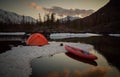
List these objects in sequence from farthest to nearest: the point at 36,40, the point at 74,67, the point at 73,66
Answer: the point at 36,40
the point at 73,66
the point at 74,67

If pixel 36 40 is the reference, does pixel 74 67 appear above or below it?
below

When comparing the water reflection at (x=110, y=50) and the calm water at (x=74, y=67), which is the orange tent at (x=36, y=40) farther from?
the water reflection at (x=110, y=50)

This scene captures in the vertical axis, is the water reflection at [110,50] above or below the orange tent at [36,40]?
below

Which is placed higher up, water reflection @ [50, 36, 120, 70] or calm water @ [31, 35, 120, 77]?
water reflection @ [50, 36, 120, 70]

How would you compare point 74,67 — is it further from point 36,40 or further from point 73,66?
point 36,40

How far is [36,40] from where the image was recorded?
70.6ft

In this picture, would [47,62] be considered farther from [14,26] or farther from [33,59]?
[14,26]

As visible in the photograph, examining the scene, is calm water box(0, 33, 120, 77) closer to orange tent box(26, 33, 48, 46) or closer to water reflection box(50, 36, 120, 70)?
water reflection box(50, 36, 120, 70)

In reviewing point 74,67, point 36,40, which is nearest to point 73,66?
point 74,67

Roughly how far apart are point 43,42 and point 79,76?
45.5ft

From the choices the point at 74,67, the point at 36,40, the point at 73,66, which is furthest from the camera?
the point at 36,40

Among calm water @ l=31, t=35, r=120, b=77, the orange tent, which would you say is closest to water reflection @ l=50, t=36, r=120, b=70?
calm water @ l=31, t=35, r=120, b=77

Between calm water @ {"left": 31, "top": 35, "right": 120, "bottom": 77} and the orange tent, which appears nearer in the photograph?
calm water @ {"left": 31, "top": 35, "right": 120, "bottom": 77}

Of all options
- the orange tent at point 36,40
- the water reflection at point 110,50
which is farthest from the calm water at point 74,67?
the orange tent at point 36,40
